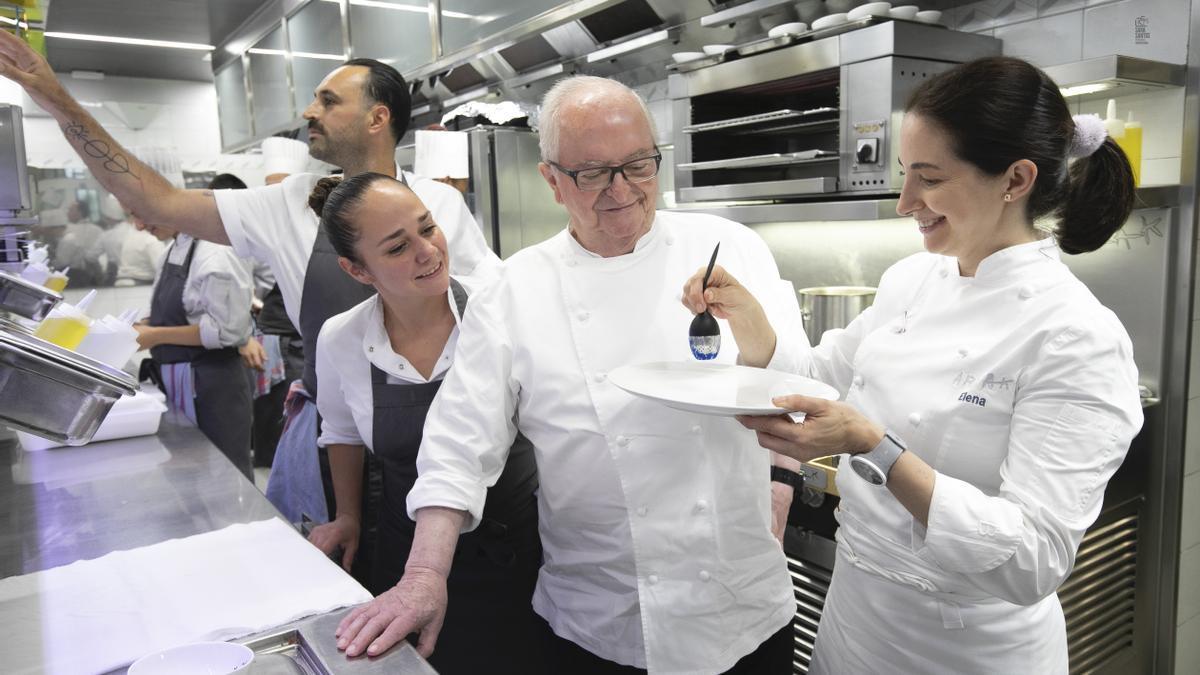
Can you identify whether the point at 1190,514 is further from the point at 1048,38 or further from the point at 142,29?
the point at 142,29

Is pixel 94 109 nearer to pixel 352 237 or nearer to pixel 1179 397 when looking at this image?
pixel 352 237

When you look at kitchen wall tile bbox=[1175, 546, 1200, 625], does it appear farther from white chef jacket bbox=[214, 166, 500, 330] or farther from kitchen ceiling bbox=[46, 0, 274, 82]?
kitchen ceiling bbox=[46, 0, 274, 82]

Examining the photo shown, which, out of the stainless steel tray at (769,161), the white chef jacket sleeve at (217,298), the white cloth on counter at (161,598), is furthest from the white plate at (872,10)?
the white chef jacket sleeve at (217,298)

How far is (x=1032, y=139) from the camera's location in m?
1.27

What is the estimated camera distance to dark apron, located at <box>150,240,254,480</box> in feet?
12.8

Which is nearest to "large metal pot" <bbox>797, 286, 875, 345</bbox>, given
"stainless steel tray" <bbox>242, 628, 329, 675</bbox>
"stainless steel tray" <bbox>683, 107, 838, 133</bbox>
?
"stainless steel tray" <bbox>683, 107, 838, 133</bbox>

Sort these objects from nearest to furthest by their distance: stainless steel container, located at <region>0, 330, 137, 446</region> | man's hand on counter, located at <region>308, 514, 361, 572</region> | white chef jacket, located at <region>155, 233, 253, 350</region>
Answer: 1. stainless steel container, located at <region>0, 330, 137, 446</region>
2. man's hand on counter, located at <region>308, 514, 361, 572</region>
3. white chef jacket, located at <region>155, 233, 253, 350</region>

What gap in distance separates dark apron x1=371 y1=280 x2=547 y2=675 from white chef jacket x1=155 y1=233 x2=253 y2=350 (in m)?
2.28

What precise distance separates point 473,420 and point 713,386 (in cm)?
45

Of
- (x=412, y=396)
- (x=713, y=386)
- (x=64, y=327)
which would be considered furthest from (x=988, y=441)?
(x=64, y=327)

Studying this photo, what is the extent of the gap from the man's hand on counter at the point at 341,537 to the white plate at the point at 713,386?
3.39 feet

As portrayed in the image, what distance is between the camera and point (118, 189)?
7.77ft

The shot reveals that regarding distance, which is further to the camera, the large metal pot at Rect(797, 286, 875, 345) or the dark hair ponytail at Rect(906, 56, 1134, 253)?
the large metal pot at Rect(797, 286, 875, 345)

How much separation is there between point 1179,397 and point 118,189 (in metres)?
3.10
